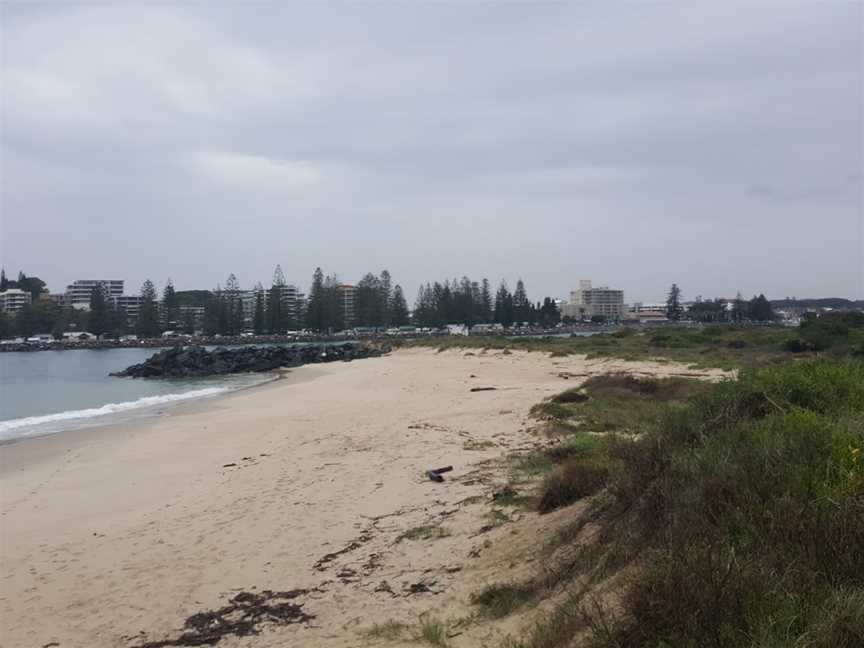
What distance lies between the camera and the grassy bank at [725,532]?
2926 millimetres

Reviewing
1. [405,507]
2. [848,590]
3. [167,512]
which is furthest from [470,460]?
[848,590]

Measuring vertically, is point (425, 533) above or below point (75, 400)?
above

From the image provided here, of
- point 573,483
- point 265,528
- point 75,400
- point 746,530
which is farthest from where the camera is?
point 75,400

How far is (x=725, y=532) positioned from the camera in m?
3.53

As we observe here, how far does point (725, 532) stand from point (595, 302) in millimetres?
184013

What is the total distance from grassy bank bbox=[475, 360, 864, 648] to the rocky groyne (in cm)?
4427

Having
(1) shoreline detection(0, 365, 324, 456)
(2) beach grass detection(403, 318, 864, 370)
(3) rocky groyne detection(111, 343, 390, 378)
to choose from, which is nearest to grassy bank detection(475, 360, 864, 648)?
(1) shoreline detection(0, 365, 324, 456)

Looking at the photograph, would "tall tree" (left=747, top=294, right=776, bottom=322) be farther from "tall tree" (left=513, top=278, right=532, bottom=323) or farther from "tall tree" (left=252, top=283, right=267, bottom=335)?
"tall tree" (left=252, top=283, right=267, bottom=335)

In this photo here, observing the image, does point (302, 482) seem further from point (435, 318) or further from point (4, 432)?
point (435, 318)

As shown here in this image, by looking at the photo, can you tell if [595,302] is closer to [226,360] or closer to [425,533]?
[226,360]

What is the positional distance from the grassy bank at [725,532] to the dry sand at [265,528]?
60 cm

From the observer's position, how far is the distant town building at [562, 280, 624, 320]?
17212 centimetres

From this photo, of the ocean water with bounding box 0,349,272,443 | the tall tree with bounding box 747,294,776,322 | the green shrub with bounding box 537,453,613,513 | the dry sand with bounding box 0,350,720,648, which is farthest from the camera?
the tall tree with bounding box 747,294,776,322

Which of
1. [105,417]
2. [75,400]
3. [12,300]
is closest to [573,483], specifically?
[105,417]
